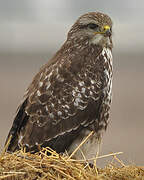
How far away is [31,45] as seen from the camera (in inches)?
899

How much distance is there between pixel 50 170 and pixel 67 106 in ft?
6.25

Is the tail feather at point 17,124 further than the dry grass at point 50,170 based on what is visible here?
Yes

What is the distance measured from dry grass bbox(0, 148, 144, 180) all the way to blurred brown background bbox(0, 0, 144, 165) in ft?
16.7

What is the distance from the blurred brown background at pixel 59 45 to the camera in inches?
605

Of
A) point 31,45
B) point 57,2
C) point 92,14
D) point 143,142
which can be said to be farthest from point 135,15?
point 92,14

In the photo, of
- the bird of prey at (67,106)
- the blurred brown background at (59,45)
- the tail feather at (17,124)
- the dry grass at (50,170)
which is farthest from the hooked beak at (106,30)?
the blurred brown background at (59,45)

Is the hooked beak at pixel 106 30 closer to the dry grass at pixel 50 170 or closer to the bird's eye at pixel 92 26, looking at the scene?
the bird's eye at pixel 92 26

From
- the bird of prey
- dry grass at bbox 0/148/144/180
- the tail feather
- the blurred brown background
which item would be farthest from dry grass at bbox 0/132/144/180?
the blurred brown background

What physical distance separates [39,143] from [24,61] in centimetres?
1297

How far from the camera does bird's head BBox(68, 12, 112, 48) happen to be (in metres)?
7.72

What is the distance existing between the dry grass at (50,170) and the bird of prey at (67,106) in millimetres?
1347

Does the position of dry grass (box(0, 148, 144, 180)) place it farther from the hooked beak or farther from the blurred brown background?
the blurred brown background

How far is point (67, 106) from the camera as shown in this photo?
748cm

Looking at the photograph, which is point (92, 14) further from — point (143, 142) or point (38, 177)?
point (143, 142)
